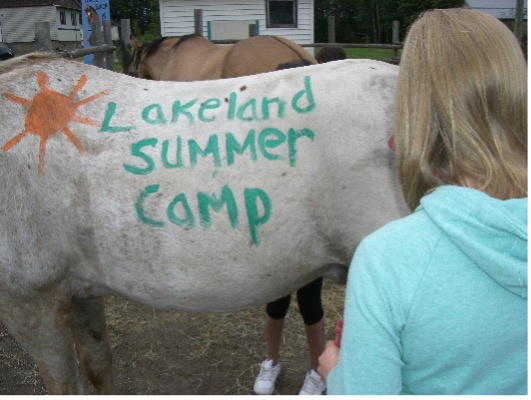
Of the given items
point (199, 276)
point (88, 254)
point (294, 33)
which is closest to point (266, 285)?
point (199, 276)

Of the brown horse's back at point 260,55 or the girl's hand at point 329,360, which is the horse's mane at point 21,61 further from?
the brown horse's back at point 260,55

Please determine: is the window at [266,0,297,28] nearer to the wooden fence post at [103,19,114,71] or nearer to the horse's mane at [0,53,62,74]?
the wooden fence post at [103,19,114,71]

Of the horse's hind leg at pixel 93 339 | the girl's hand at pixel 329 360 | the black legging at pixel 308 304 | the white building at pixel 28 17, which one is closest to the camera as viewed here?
the girl's hand at pixel 329 360

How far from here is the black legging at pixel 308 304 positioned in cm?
253

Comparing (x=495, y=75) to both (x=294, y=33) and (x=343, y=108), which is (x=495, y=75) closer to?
(x=343, y=108)

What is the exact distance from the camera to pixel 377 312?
2.48ft

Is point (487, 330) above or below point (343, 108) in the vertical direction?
below

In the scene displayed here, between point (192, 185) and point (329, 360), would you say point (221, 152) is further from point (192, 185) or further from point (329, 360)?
→ point (329, 360)

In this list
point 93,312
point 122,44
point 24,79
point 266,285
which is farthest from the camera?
point 122,44

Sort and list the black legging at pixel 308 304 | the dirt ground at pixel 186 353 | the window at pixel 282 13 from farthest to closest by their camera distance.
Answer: the window at pixel 282 13
the dirt ground at pixel 186 353
the black legging at pixel 308 304

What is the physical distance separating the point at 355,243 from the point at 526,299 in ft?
3.13

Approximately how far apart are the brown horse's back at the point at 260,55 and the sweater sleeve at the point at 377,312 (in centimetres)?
311

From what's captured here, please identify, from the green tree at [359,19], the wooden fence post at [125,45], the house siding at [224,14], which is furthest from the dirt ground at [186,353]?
the green tree at [359,19]

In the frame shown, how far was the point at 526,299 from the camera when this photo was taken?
77 centimetres
